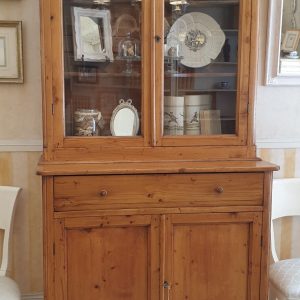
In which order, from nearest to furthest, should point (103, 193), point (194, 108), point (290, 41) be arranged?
point (103, 193), point (194, 108), point (290, 41)

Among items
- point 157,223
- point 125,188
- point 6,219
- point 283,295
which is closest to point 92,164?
point 125,188

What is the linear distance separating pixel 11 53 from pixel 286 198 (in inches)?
61.2

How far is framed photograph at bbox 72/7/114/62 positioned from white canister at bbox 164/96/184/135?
32 cm

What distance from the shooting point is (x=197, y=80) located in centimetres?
186

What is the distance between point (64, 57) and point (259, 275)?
3.97ft

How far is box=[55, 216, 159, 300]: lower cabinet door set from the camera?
5.52 feet

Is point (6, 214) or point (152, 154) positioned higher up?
point (152, 154)

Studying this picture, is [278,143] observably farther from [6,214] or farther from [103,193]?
[6,214]

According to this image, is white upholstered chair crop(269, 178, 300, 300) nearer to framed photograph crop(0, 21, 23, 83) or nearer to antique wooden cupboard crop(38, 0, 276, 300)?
antique wooden cupboard crop(38, 0, 276, 300)

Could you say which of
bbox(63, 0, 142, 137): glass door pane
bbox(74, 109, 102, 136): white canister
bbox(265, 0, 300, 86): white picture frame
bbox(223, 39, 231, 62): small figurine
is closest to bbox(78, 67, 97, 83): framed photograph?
bbox(63, 0, 142, 137): glass door pane

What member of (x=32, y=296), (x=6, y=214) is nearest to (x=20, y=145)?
(x=6, y=214)

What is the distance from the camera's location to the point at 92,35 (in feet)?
5.94

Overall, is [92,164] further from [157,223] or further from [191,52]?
[191,52]

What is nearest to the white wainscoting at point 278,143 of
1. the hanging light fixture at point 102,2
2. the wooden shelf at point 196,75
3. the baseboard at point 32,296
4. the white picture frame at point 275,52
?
the white picture frame at point 275,52
